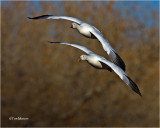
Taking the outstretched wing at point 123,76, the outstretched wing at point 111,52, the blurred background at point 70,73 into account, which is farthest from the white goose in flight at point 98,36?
the blurred background at point 70,73

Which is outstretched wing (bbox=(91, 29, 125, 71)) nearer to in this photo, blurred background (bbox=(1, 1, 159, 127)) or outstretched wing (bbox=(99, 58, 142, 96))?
outstretched wing (bbox=(99, 58, 142, 96))

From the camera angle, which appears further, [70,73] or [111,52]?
[70,73]

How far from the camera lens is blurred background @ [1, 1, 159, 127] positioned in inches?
Answer: 596

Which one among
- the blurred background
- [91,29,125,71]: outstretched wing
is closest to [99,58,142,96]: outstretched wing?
[91,29,125,71]: outstretched wing

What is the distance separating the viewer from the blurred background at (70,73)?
49.7 feet

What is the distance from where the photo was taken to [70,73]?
51.0 feet

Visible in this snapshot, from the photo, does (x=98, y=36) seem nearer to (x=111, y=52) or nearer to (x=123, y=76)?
(x=111, y=52)

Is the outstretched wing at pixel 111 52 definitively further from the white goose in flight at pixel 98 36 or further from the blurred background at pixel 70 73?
the blurred background at pixel 70 73

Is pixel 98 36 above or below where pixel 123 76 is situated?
above

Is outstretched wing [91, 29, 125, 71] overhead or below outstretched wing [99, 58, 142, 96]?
overhead

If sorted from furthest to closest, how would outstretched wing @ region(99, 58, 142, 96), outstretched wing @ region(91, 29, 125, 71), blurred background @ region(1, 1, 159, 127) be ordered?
1. blurred background @ region(1, 1, 159, 127)
2. outstretched wing @ region(91, 29, 125, 71)
3. outstretched wing @ region(99, 58, 142, 96)

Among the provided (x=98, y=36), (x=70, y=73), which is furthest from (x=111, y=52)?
(x=70, y=73)

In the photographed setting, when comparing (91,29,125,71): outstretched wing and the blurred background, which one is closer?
(91,29,125,71): outstretched wing

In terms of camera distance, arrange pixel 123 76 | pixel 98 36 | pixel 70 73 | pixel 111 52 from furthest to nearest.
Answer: pixel 70 73
pixel 98 36
pixel 111 52
pixel 123 76
